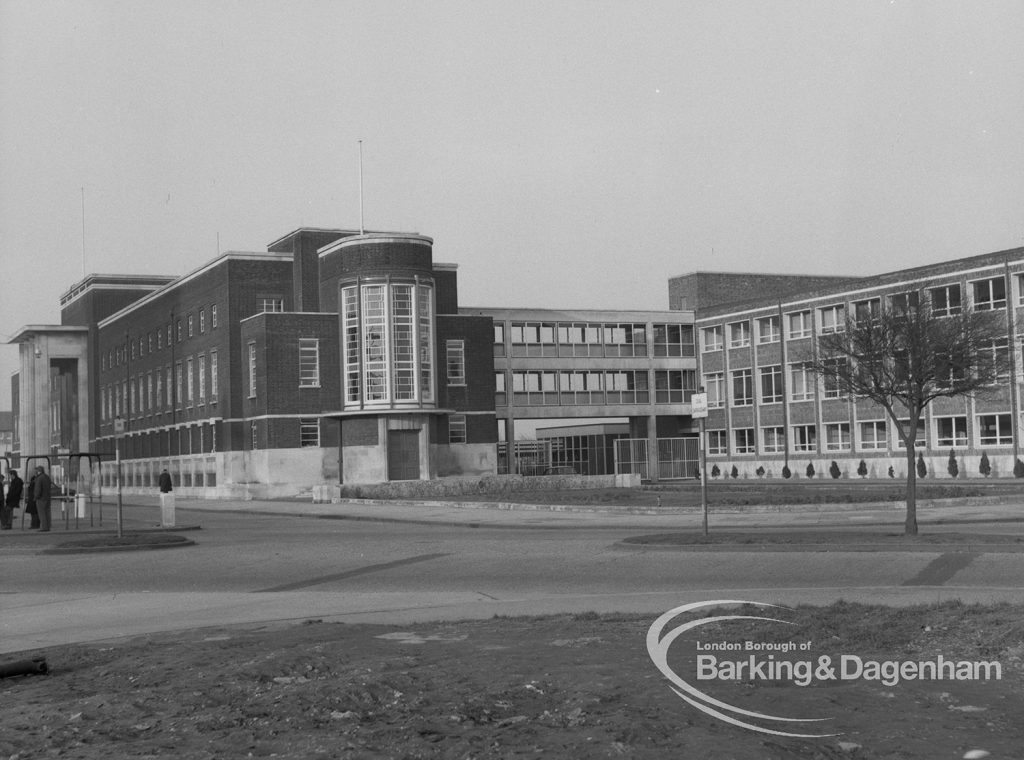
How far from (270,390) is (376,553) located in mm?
41651

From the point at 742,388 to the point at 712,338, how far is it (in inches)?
196

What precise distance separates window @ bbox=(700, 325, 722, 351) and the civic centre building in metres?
0.16

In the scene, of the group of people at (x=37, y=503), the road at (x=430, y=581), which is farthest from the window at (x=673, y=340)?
the road at (x=430, y=581)

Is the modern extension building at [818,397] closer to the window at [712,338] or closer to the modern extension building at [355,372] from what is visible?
the window at [712,338]

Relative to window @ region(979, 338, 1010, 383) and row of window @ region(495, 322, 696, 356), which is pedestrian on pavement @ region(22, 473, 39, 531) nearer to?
window @ region(979, 338, 1010, 383)

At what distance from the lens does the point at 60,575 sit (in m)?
→ 20.1

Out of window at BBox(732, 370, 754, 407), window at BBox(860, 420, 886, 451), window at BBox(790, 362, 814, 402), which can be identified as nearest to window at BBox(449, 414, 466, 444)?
window at BBox(790, 362, 814, 402)

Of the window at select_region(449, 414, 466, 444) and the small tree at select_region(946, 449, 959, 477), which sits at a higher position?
the window at select_region(449, 414, 466, 444)

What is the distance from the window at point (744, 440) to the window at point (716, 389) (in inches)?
91.4

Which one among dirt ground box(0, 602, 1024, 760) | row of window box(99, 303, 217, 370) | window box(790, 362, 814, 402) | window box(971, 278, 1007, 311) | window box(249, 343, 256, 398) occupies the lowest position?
dirt ground box(0, 602, 1024, 760)

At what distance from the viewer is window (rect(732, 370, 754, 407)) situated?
78188 mm

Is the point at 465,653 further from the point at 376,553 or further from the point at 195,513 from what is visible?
the point at 195,513

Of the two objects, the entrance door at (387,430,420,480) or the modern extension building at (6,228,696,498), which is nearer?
the modern extension building at (6,228,696,498)

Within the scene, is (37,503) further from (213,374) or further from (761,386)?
(761,386)
